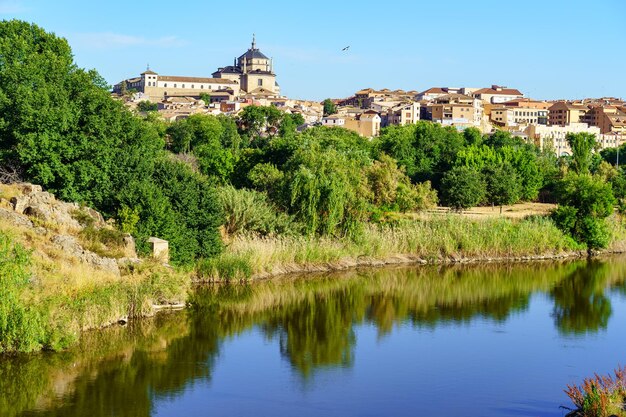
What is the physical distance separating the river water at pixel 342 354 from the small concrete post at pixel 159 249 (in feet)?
3.87

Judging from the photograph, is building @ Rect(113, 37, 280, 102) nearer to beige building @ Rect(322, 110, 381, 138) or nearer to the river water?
beige building @ Rect(322, 110, 381, 138)

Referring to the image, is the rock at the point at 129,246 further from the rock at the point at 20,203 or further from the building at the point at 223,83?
the building at the point at 223,83

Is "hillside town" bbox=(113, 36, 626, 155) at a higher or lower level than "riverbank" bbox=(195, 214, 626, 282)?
higher

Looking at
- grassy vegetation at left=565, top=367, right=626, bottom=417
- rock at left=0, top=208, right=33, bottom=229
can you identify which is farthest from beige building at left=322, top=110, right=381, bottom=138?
grassy vegetation at left=565, top=367, right=626, bottom=417

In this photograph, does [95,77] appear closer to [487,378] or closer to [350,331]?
[350,331]

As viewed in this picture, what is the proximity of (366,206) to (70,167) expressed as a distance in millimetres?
7818

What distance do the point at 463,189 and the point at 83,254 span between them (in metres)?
20.5

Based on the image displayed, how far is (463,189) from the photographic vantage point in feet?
110

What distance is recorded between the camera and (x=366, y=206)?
23.2 m

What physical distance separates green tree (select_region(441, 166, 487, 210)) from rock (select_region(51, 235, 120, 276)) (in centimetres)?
1988

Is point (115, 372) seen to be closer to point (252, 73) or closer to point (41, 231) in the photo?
point (41, 231)

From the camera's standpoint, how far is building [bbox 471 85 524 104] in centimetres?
10681

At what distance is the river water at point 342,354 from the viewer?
1178 centimetres

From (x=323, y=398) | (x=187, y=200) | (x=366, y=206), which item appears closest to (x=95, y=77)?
(x=187, y=200)
